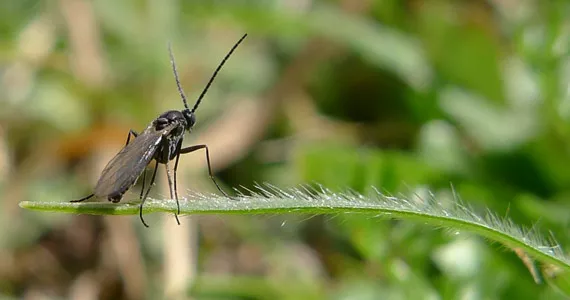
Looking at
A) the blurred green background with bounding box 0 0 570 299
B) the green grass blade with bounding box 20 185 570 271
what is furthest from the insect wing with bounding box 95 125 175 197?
the blurred green background with bounding box 0 0 570 299

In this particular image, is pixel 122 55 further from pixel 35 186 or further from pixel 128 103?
pixel 35 186

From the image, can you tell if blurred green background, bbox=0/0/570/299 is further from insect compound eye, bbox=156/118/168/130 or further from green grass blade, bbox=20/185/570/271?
green grass blade, bbox=20/185/570/271

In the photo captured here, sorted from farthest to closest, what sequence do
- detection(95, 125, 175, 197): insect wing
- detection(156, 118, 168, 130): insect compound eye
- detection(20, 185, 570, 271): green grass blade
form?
detection(156, 118, 168, 130): insect compound eye, detection(95, 125, 175, 197): insect wing, detection(20, 185, 570, 271): green grass blade

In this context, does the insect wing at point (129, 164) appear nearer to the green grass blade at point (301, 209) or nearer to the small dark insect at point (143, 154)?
the small dark insect at point (143, 154)

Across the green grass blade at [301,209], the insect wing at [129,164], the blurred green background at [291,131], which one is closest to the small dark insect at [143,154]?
the insect wing at [129,164]

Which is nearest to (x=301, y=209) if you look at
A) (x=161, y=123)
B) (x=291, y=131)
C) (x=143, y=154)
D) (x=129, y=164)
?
(x=129, y=164)

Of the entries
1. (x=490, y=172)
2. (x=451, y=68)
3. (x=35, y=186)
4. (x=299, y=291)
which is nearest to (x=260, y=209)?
(x=299, y=291)
